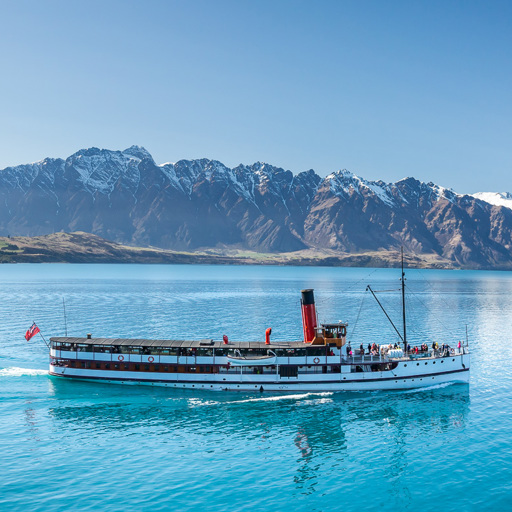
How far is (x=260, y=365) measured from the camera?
61781mm

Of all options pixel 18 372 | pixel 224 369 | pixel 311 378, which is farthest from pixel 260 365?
pixel 18 372

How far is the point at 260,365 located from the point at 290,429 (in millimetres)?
13582

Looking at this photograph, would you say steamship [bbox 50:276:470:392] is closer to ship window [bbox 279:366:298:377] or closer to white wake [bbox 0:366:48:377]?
ship window [bbox 279:366:298:377]

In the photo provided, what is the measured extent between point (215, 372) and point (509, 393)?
36.6m

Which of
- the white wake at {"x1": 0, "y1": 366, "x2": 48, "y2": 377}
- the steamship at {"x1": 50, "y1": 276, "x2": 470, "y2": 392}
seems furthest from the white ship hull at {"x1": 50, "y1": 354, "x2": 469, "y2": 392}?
the white wake at {"x1": 0, "y1": 366, "x2": 48, "y2": 377}

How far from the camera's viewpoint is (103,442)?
44.7 meters

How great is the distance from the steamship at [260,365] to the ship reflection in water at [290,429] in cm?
159

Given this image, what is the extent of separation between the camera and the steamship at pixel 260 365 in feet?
203

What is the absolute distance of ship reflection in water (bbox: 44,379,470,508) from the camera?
39.9m

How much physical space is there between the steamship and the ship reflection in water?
1.59 meters

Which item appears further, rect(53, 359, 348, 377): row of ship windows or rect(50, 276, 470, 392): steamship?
rect(53, 359, 348, 377): row of ship windows

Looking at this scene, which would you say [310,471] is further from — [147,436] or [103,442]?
[103,442]

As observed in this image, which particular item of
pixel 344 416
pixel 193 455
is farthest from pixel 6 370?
pixel 344 416

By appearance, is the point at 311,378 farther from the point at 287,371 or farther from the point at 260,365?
the point at 260,365
